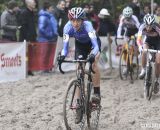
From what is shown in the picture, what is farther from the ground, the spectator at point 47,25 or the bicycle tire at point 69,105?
the spectator at point 47,25

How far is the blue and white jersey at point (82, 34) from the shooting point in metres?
7.97

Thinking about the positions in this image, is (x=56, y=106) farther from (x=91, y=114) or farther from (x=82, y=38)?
(x=82, y=38)

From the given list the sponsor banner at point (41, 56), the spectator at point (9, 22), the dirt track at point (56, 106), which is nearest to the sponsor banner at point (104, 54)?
the sponsor banner at point (41, 56)

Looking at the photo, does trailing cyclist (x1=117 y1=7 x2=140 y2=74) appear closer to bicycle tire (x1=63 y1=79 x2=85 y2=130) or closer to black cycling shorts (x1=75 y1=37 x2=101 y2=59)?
black cycling shorts (x1=75 y1=37 x2=101 y2=59)

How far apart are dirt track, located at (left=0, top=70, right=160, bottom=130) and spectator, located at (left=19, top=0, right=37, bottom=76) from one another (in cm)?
125

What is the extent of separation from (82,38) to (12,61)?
529cm

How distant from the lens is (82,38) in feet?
27.6

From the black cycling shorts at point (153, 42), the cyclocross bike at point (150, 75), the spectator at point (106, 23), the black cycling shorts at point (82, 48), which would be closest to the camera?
the black cycling shorts at point (82, 48)

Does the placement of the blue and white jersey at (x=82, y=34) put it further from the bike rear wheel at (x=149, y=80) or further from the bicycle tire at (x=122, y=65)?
the bicycle tire at (x=122, y=65)

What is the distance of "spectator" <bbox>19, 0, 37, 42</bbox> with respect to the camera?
13887 millimetres

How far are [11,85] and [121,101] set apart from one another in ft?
11.0

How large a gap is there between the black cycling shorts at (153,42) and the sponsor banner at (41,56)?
4.12 m

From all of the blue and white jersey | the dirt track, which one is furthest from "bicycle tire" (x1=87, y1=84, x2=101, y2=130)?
the blue and white jersey

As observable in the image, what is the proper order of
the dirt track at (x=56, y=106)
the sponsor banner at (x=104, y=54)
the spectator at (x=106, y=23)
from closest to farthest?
the dirt track at (x=56, y=106)
the spectator at (x=106, y=23)
the sponsor banner at (x=104, y=54)
